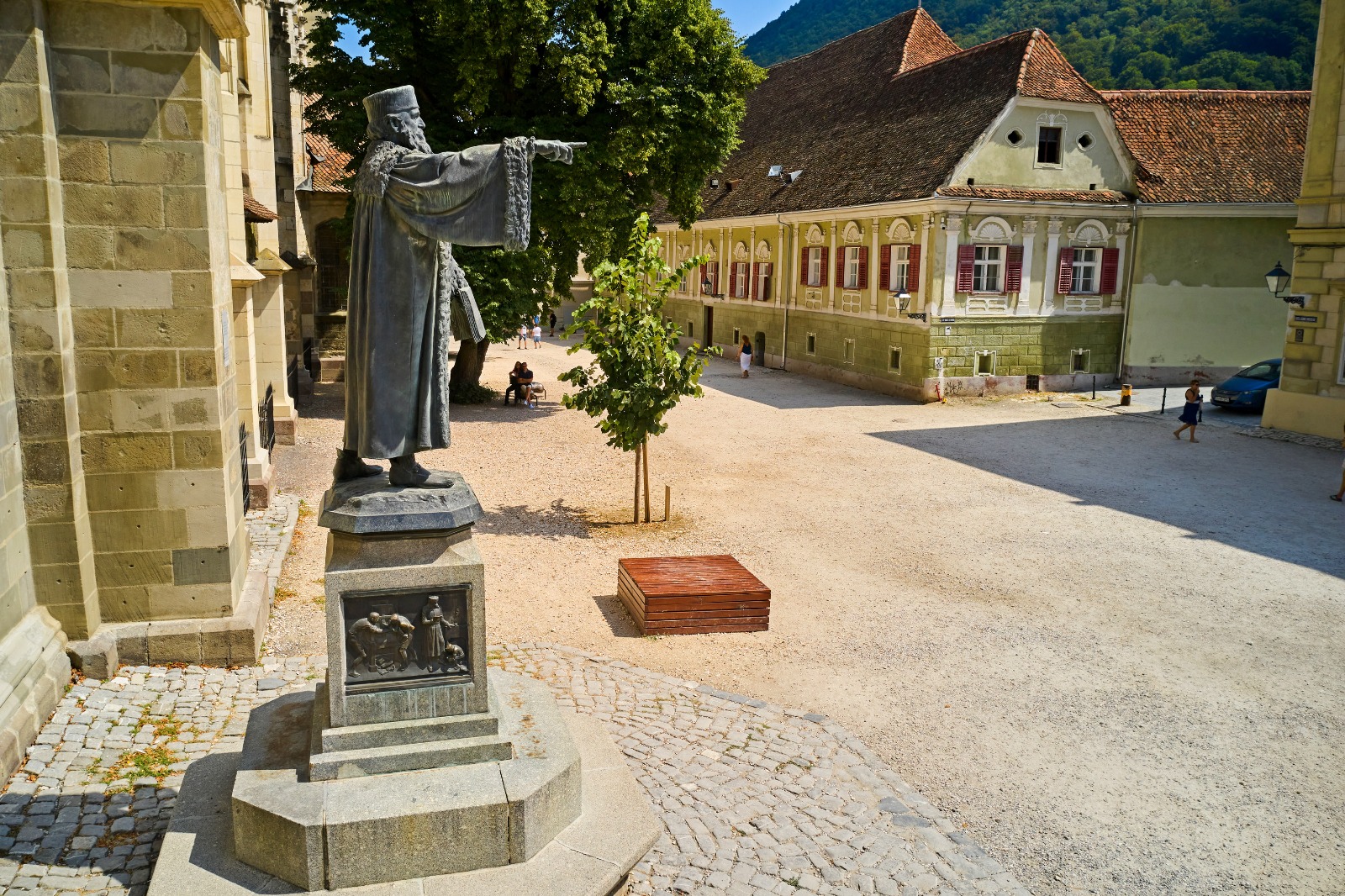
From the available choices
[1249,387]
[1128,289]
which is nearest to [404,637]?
[1249,387]

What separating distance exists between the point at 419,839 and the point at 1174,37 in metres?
52.1

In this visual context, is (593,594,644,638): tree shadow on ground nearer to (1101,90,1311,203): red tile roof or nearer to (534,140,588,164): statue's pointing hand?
(534,140,588,164): statue's pointing hand

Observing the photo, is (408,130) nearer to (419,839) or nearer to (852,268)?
(419,839)

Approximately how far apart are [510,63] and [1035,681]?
18.3m

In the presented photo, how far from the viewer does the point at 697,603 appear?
405 inches

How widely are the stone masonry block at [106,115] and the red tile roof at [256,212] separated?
815 centimetres

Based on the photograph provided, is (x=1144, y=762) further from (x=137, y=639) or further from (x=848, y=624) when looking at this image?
(x=137, y=639)

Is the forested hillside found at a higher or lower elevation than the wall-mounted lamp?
higher

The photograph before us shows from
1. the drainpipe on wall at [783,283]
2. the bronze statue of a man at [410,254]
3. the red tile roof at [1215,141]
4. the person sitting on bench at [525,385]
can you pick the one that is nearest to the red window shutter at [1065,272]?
the red tile roof at [1215,141]

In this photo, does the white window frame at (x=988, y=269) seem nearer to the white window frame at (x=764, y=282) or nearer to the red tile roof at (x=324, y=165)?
the white window frame at (x=764, y=282)

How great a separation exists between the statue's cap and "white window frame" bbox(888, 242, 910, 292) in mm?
23420

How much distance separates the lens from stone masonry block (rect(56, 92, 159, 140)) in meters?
7.82

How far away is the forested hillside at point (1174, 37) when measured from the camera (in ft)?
141

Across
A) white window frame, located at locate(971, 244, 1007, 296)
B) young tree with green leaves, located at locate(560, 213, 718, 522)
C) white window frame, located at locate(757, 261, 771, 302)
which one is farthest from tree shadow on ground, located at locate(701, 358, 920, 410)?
young tree with green leaves, located at locate(560, 213, 718, 522)
